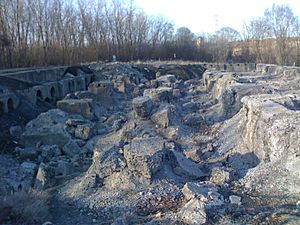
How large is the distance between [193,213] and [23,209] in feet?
9.52

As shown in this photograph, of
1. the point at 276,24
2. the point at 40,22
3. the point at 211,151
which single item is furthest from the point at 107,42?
the point at 211,151

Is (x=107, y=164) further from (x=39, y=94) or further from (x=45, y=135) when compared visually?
(x=39, y=94)

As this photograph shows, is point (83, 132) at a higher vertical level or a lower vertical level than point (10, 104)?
lower

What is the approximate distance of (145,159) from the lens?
7.75 m

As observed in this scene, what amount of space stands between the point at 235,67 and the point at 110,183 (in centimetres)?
2897

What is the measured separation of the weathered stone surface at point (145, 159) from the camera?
305 inches

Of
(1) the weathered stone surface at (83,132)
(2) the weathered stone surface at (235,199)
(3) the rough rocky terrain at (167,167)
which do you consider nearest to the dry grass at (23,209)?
(3) the rough rocky terrain at (167,167)

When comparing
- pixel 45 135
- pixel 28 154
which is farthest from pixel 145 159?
pixel 45 135

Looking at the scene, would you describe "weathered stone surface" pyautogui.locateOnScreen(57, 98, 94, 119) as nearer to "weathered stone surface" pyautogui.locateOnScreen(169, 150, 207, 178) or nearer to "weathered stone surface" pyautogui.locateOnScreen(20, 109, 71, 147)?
"weathered stone surface" pyautogui.locateOnScreen(20, 109, 71, 147)

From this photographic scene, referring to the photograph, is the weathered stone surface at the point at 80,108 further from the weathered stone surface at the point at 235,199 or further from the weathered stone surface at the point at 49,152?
the weathered stone surface at the point at 235,199

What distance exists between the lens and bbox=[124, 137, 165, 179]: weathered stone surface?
25.4 feet

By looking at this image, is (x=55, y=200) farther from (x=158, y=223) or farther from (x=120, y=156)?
(x=158, y=223)

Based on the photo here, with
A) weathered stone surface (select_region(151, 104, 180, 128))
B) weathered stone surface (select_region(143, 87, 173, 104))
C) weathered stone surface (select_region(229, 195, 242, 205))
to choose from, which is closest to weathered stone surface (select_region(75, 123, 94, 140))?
weathered stone surface (select_region(151, 104, 180, 128))

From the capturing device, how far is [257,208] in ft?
21.1
